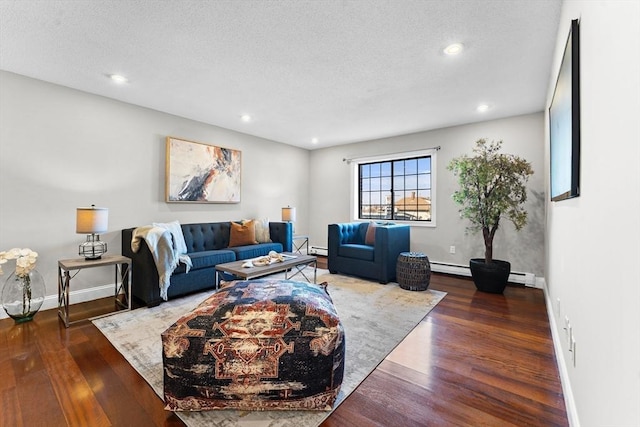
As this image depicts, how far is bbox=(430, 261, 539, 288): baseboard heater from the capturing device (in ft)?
12.8

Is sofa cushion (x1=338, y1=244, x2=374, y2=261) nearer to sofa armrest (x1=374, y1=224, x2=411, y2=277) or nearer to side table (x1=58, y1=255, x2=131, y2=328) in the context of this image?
sofa armrest (x1=374, y1=224, x2=411, y2=277)

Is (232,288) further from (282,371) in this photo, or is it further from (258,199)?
(258,199)

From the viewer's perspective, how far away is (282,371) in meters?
1.49

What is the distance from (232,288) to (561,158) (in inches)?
92.7

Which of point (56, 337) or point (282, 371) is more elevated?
point (282, 371)

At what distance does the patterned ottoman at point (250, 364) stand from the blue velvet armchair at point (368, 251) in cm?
253

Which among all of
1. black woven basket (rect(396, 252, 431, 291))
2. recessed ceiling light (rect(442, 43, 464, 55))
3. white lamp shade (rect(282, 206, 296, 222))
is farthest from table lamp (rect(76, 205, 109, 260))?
recessed ceiling light (rect(442, 43, 464, 55))

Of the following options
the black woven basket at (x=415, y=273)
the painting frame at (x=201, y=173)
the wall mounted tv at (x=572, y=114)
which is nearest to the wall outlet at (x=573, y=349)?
the wall mounted tv at (x=572, y=114)

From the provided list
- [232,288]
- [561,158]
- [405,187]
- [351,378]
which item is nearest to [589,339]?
[561,158]

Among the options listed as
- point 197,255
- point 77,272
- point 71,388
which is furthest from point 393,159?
point 71,388

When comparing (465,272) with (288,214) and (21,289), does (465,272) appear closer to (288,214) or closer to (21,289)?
(288,214)

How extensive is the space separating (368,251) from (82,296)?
360 centimetres

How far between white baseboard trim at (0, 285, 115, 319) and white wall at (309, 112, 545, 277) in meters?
3.91

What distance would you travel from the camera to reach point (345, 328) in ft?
8.29
